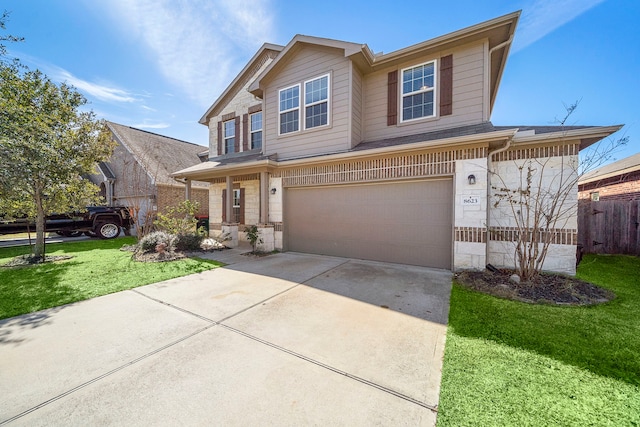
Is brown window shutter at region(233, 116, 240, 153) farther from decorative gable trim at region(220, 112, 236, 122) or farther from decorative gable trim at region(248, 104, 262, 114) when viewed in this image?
decorative gable trim at region(248, 104, 262, 114)

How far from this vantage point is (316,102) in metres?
8.09

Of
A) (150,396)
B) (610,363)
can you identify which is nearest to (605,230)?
(610,363)

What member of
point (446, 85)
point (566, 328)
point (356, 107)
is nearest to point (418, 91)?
point (446, 85)

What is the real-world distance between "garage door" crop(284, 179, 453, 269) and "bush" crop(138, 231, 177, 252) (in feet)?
12.7

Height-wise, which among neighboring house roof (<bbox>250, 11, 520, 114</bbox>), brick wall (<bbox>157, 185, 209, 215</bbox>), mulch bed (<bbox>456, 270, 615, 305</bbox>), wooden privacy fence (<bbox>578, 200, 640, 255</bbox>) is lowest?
mulch bed (<bbox>456, 270, 615, 305</bbox>)

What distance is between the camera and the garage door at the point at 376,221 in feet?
20.0

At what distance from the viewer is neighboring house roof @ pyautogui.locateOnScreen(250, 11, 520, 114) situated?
6.03m

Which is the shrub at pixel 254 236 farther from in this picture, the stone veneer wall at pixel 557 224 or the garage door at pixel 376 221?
the stone veneer wall at pixel 557 224

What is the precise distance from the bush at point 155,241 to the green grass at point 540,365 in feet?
27.7

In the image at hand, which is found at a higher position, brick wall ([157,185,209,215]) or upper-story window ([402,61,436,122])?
upper-story window ([402,61,436,122])

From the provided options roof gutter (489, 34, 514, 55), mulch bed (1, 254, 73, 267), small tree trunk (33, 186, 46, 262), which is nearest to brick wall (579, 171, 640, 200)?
roof gutter (489, 34, 514, 55)

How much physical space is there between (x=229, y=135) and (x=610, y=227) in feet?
47.6

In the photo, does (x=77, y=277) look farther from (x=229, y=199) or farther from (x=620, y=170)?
(x=620, y=170)

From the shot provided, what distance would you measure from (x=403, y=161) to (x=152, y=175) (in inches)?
546
